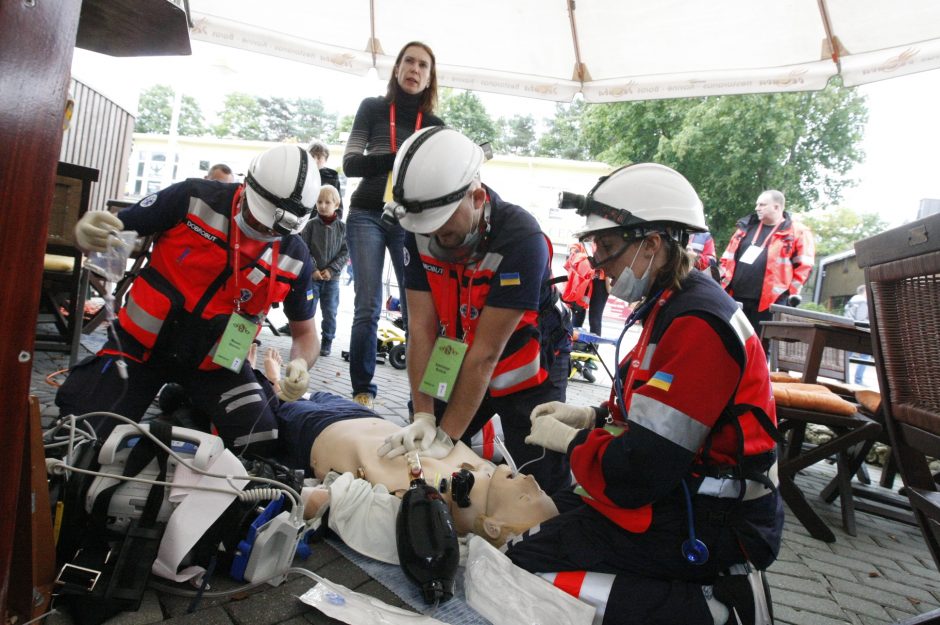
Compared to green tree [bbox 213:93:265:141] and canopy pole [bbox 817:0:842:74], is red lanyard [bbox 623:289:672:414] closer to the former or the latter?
canopy pole [bbox 817:0:842:74]

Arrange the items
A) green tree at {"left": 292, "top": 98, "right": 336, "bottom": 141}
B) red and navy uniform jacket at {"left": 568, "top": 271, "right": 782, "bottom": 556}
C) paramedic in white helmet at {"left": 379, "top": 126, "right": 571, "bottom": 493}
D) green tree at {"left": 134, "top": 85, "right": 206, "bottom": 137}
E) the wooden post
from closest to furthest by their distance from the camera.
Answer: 1. the wooden post
2. red and navy uniform jacket at {"left": 568, "top": 271, "right": 782, "bottom": 556}
3. paramedic in white helmet at {"left": 379, "top": 126, "right": 571, "bottom": 493}
4. green tree at {"left": 134, "top": 85, "right": 206, "bottom": 137}
5. green tree at {"left": 292, "top": 98, "right": 336, "bottom": 141}

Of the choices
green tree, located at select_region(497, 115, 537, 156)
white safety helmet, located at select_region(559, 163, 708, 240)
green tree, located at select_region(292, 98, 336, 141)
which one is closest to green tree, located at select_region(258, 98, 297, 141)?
green tree, located at select_region(292, 98, 336, 141)

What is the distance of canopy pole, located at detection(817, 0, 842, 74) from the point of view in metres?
4.21

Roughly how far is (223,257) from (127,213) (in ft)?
1.51

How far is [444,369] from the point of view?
8.45 feet

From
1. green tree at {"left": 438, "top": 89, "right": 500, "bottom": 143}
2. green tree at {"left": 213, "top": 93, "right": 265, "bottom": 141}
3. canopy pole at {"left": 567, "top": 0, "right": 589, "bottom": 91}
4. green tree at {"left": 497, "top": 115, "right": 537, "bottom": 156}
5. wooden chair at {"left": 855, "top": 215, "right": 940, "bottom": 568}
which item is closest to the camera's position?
wooden chair at {"left": 855, "top": 215, "right": 940, "bottom": 568}

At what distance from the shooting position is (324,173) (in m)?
6.20

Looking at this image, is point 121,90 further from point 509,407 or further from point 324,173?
point 509,407

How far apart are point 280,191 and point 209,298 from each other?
638 mm

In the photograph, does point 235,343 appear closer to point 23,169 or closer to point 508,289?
point 508,289

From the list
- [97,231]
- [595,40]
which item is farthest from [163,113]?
[97,231]

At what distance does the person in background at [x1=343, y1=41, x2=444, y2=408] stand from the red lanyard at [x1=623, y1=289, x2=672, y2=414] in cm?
217

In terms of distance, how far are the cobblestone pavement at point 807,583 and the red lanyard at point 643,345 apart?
3.24 ft

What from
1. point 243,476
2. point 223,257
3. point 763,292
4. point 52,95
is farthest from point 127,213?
point 763,292
